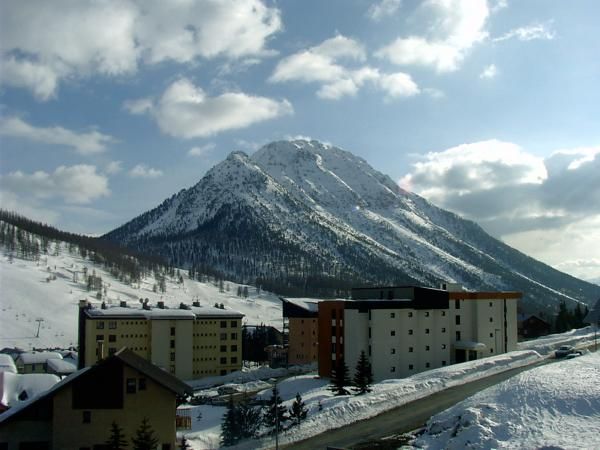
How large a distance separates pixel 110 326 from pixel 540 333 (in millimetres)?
89915

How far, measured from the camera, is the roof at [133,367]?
34.4 metres

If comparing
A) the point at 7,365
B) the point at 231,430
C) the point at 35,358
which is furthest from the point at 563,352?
the point at 35,358

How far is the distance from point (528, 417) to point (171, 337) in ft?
232

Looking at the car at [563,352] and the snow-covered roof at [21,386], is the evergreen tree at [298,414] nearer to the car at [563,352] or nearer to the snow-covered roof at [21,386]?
the snow-covered roof at [21,386]

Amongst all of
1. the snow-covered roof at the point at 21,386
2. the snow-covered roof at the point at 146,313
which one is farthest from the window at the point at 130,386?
the snow-covered roof at the point at 146,313

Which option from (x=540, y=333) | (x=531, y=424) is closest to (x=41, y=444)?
(x=531, y=424)

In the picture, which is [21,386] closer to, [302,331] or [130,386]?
[130,386]

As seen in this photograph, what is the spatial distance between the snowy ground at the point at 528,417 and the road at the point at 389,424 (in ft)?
12.8

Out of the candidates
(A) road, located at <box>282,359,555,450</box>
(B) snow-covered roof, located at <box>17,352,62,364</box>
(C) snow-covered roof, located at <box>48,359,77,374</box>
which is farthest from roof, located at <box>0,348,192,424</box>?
(B) snow-covered roof, located at <box>17,352,62,364</box>

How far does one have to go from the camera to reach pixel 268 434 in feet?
145

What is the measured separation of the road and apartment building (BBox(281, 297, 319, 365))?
5042 cm

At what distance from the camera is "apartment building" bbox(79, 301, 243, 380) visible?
97.0 m

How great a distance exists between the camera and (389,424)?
45781 mm

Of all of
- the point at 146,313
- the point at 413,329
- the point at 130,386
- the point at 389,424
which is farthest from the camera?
the point at 146,313
